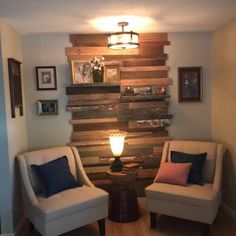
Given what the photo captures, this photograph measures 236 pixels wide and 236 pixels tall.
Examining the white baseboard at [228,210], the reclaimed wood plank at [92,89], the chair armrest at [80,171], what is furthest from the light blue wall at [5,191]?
the white baseboard at [228,210]

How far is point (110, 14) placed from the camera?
2.87m

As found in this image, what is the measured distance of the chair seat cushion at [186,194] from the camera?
9.54 feet

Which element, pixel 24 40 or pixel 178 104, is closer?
pixel 24 40

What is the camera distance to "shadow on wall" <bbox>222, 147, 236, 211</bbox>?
3471mm

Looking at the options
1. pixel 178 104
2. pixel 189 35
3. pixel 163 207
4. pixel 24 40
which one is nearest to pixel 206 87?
pixel 178 104

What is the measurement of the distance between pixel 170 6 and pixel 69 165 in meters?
2.02

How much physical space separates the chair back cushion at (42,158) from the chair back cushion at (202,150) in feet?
3.69

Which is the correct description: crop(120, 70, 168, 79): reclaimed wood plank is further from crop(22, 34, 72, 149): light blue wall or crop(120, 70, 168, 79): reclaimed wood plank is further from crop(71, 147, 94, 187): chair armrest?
crop(71, 147, 94, 187): chair armrest

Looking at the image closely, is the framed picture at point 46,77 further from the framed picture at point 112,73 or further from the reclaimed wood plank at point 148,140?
the reclaimed wood plank at point 148,140

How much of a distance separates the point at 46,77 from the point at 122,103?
3.35 ft

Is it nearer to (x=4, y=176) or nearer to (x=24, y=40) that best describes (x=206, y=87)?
(x=24, y=40)

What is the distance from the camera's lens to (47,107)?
3807 mm

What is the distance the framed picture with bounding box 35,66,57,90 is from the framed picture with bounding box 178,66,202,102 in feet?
5.35

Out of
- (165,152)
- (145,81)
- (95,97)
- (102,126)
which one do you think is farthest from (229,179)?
(95,97)
